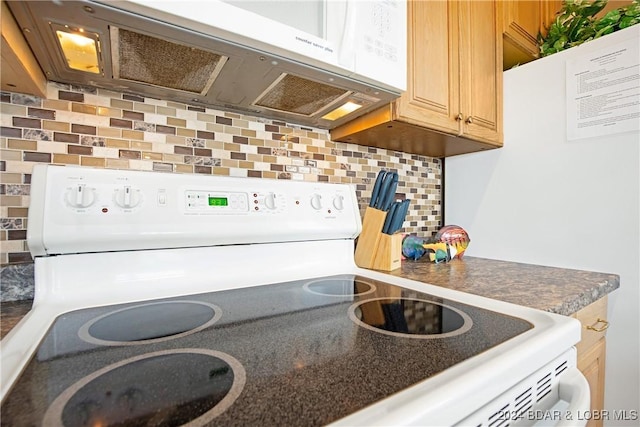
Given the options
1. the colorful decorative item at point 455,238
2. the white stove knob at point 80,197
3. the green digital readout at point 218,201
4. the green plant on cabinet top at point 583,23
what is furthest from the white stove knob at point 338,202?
the green plant on cabinet top at point 583,23

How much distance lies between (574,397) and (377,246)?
617mm

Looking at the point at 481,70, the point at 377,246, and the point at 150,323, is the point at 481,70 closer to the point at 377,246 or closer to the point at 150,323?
the point at 377,246

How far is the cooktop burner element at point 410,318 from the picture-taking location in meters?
0.52

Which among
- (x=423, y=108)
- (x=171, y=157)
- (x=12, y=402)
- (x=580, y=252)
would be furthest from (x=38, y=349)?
(x=580, y=252)

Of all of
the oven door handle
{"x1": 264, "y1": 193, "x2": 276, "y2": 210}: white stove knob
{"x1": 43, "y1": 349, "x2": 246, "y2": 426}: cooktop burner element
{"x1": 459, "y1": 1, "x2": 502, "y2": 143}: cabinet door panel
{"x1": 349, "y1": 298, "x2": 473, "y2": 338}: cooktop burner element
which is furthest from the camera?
{"x1": 459, "y1": 1, "x2": 502, "y2": 143}: cabinet door panel

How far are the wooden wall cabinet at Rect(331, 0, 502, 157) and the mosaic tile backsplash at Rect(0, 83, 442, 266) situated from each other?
0.15 metres

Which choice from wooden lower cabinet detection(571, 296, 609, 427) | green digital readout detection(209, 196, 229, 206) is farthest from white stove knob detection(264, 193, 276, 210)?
wooden lower cabinet detection(571, 296, 609, 427)

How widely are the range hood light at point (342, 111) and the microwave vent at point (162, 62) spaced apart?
1.25ft

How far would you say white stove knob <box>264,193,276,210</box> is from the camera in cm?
87

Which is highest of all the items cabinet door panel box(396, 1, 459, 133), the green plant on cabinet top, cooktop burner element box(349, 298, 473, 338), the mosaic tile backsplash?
the green plant on cabinet top

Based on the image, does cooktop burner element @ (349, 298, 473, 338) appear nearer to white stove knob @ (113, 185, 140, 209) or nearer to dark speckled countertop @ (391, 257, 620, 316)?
dark speckled countertop @ (391, 257, 620, 316)

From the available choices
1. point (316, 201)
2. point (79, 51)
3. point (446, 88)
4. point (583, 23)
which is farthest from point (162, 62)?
point (583, 23)

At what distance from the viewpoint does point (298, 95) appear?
89cm

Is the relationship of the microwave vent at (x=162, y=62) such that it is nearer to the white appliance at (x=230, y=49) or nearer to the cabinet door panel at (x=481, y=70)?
the white appliance at (x=230, y=49)
